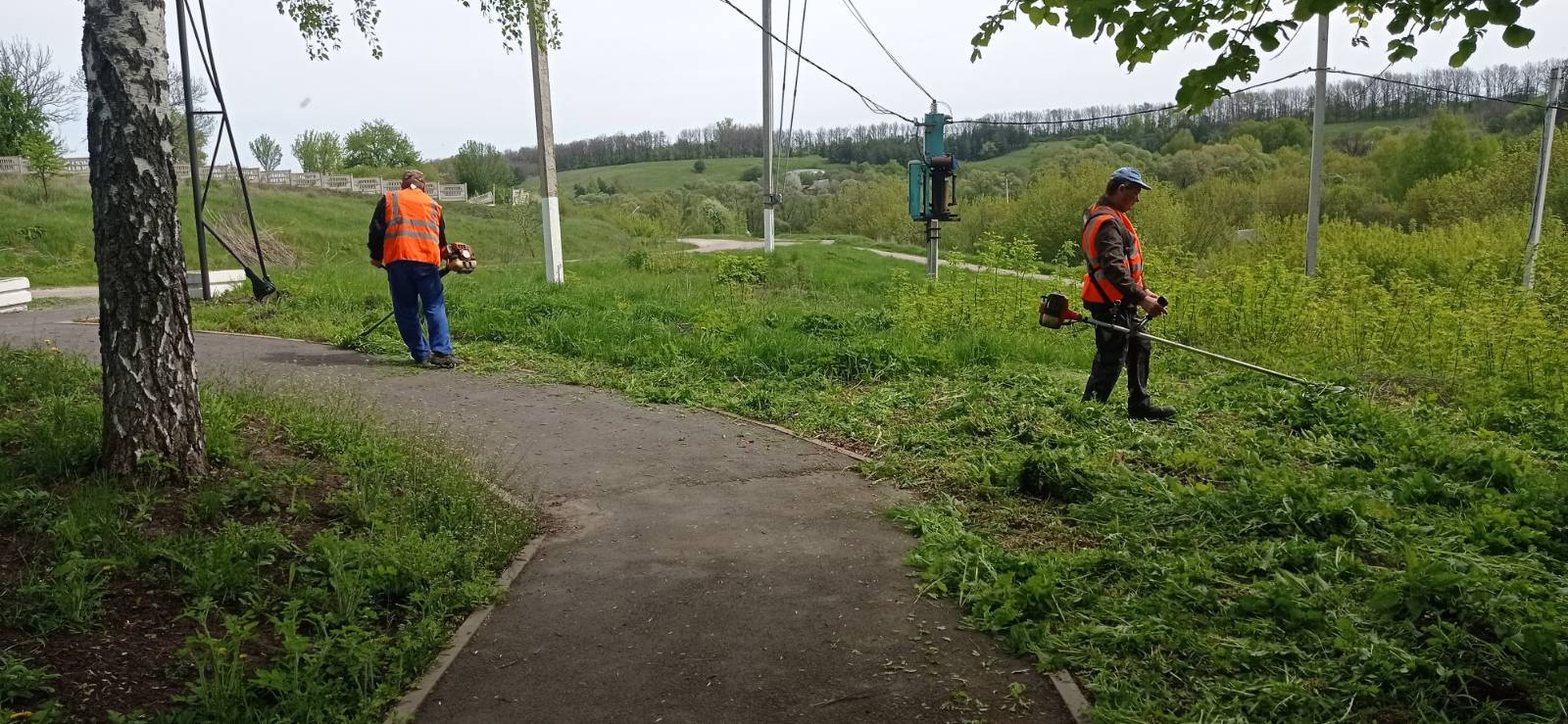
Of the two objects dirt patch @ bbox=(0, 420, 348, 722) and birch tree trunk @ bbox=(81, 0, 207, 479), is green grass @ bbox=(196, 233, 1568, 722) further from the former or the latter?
birch tree trunk @ bbox=(81, 0, 207, 479)

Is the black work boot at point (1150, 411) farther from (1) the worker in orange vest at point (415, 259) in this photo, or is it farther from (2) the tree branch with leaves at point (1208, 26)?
(1) the worker in orange vest at point (415, 259)

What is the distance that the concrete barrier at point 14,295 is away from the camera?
1598 cm

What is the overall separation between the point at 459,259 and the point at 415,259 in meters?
0.87

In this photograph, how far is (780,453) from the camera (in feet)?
25.0

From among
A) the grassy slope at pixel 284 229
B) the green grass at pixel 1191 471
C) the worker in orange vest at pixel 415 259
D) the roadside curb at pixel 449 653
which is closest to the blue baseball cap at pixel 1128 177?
the green grass at pixel 1191 471

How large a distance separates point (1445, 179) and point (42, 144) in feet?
162

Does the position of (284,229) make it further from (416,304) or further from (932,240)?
(416,304)

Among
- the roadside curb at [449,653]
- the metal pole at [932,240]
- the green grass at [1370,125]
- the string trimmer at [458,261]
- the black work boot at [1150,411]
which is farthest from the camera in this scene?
the green grass at [1370,125]

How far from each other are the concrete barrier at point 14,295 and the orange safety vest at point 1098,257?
16.6 m

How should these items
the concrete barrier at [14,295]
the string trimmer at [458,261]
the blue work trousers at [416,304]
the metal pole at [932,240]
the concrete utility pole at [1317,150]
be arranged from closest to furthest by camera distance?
1. the blue work trousers at [416,304]
2. the string trimmer at [458,261]
3. the concrete barrier at [14,295]
4. the metal pole at [932,240]
5. the concrete utility pole at [1317,150]

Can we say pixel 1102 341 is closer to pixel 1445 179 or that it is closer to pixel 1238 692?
pixel 1238 692

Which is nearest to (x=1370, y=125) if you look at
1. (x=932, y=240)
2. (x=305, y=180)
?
(x=932, y=240)

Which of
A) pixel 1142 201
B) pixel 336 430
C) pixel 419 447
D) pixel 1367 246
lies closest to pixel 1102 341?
pixel 419 447

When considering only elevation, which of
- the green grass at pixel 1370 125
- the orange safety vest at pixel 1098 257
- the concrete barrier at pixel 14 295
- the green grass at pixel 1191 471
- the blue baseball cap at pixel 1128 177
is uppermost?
the green grass at pixel 1370 125
